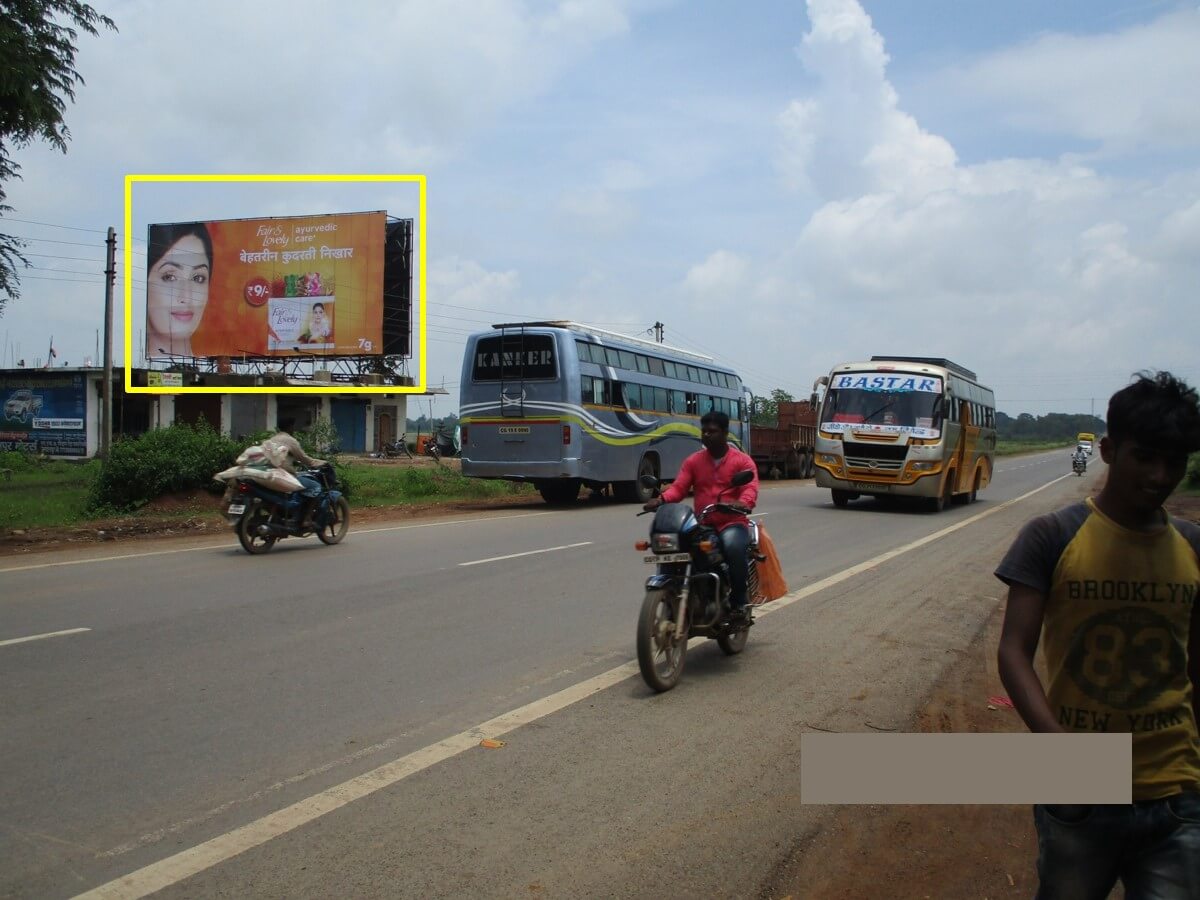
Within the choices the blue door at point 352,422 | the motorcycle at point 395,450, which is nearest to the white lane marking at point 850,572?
the motorcycle at point 395,450

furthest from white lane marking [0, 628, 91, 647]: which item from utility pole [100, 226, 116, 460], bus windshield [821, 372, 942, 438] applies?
utility pole [100, 226, 116, 460]

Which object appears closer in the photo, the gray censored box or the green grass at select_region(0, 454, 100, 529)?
the gray censored box

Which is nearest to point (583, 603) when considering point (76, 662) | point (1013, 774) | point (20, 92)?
point (76, 662)

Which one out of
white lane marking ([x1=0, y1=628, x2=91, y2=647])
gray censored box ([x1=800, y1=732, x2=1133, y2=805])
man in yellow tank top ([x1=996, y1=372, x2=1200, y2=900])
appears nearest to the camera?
gray censored box ([x1=800, y1=732, x2=1133, y2=805])

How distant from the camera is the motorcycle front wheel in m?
5.88

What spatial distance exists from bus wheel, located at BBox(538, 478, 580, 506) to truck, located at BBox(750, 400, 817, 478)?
41.1 feet

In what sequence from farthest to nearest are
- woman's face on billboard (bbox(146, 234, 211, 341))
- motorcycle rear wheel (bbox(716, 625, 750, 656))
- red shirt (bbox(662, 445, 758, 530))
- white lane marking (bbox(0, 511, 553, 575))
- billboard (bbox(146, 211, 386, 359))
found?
1. woman's face on billboard (bbox(146, 234, 211, 341))
2. billboard (bbox(146, 211, 386, 359))
3. white lane marking (bbox(0, 511, 553, 575))
4. motorcycle rear wheel (bbox(716, 625, 750, 656))
5. red shirt (bbox(662, 445, 758, 530))

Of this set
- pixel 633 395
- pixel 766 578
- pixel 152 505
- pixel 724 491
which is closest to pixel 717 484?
pixel 724 491

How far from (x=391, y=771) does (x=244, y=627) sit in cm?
360

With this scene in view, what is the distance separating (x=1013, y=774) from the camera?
2205mm

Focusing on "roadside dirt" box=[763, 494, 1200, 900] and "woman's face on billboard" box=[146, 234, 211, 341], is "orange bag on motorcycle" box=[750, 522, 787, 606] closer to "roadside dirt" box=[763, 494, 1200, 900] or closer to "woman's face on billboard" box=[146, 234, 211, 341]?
"roadside dirt" box=[763, 494, 1200, 900]

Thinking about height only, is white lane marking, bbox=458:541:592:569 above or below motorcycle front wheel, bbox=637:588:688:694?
below

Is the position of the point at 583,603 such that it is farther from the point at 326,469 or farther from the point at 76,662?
the point at 326,469

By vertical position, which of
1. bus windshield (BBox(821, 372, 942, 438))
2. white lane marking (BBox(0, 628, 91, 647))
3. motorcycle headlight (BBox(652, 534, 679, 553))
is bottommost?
white lane marking (BBox(0, 628, 91, 647))
